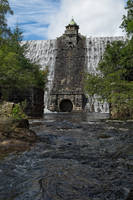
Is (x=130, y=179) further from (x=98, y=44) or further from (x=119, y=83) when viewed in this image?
(x=98, y=44)

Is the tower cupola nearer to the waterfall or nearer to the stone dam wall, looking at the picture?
the stone dam wall

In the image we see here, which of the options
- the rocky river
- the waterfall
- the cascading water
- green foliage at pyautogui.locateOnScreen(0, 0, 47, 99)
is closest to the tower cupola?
the cascading water

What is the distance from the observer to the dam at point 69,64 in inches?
1491

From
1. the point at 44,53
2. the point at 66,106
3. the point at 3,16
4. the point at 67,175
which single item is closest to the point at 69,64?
the point at 44,53

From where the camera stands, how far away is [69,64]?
44.8 metres

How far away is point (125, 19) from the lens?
18281 mm

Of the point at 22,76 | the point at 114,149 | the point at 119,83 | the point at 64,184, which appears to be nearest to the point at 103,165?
the point at 64,184

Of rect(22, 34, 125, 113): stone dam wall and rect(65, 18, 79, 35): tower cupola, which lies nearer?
rect(22, 34, 125, 113): stone dam wall

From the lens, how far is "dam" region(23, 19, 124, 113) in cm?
3788

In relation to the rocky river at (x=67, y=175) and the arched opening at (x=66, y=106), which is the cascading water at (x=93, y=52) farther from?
the rocky river at (x=67, y=175)

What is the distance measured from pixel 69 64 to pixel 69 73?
2.86 meters

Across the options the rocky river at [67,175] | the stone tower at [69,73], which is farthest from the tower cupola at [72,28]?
the rocky river at [67,175]

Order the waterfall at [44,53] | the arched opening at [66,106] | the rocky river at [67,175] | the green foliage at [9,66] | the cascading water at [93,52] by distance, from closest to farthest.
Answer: the rocky river at [67,175] < the green foliage at [9,66] < the arched opening at [66,106] < the cascading water at [93,52] < the waterfall at [44,53]

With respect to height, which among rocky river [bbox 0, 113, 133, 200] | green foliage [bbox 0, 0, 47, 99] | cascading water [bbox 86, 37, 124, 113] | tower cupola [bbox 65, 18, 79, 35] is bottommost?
rocky river [bbox 0, 113, 133, 200]
